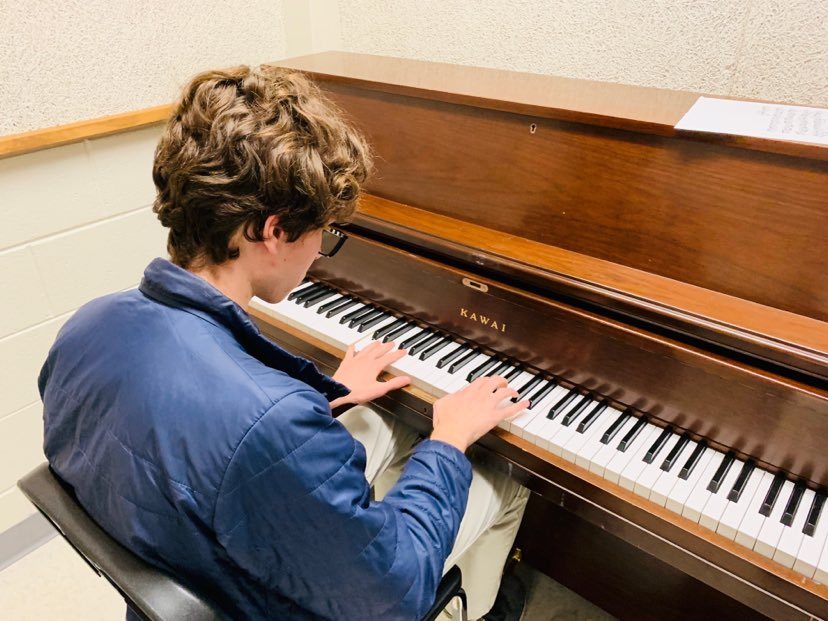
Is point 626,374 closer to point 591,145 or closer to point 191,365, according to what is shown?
point 591,145

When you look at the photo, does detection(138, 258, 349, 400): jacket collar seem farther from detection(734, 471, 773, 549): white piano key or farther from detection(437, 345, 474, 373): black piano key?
detection(734, 471, 773, 549): white piano key

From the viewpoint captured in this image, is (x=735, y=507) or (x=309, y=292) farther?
(x=309, y=292)

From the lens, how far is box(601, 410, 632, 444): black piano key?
990 mm

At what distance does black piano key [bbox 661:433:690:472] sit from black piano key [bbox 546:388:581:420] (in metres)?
0.19

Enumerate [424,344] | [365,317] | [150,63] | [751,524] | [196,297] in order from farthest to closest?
[150,63]
[365,317]
[424,344]
[751,524]
[196,297]

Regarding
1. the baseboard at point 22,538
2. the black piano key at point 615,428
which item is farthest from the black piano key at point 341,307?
the baseboard at point 22,538

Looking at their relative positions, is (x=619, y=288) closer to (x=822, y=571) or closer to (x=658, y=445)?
(x=658, y=445)

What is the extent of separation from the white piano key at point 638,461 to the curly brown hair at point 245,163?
612 mm

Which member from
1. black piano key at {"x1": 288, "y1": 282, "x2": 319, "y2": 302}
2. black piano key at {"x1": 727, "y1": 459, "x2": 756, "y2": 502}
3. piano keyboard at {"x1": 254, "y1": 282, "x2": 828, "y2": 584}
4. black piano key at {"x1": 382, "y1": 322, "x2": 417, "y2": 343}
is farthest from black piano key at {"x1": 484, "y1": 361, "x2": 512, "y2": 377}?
black piano key at {"x1": 288, "y1": 282, "x2": 319, "y2": 302}

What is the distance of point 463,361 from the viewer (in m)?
1.21

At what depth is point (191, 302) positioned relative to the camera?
73 cm

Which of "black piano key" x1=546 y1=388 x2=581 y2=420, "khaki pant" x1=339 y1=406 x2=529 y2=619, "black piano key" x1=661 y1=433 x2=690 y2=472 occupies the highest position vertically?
"black piano key" x1=661 y1=433 x2=690 y2=472

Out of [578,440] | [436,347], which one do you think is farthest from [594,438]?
[436,347]

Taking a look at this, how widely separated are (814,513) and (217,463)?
838 mm
